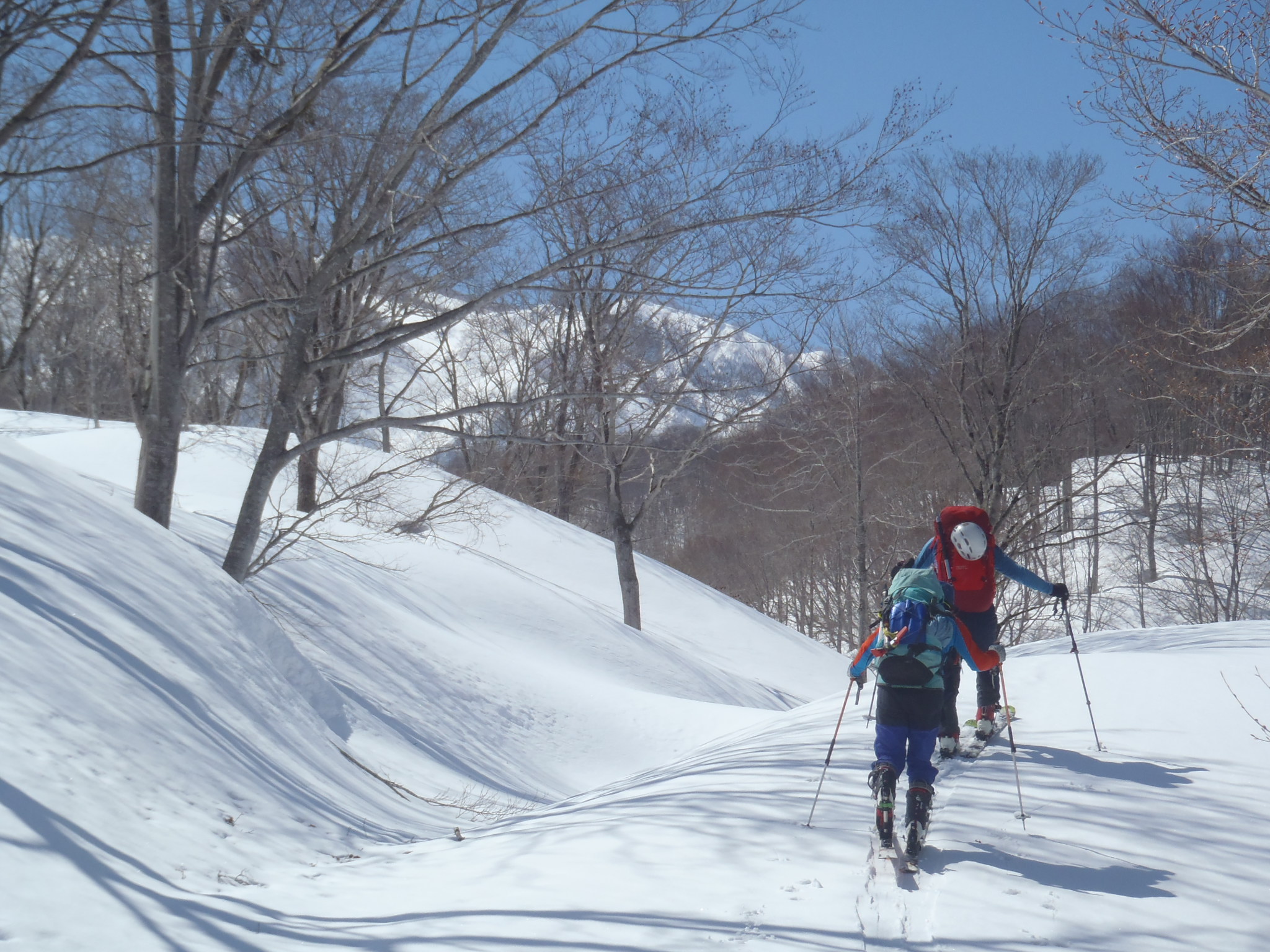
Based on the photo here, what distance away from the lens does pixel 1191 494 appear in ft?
102

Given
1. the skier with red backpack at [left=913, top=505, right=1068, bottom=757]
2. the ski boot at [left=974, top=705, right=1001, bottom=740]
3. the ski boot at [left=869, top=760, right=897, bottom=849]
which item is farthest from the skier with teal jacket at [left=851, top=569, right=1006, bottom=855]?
the ski boot at [left=974, top=705, right=1001, bottom=740]

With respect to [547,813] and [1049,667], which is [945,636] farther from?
[1049,667]

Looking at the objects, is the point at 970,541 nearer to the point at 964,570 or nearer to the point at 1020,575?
the point at 964,570

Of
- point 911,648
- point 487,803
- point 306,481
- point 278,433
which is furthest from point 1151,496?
point 911,648

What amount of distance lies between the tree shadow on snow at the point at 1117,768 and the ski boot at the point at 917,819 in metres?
1.64

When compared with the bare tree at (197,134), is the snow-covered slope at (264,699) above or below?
below

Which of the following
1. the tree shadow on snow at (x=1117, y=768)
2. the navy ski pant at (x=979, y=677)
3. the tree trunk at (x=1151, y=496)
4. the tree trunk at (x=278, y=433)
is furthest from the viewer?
the tree trunk at (x=1151, y=496)

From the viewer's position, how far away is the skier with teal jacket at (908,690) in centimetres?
409

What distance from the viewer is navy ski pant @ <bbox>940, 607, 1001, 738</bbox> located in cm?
556

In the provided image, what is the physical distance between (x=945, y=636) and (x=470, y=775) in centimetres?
577

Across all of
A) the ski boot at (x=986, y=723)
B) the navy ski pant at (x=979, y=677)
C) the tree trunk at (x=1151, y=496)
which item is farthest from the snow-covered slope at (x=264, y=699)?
the tree trunk at (x=1151, y=496)

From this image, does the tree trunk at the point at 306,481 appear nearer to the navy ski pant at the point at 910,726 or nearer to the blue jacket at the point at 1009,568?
the blue jacket at the point at 1009,568

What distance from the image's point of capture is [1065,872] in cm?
375

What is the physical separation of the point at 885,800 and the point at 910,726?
37 centimetres
